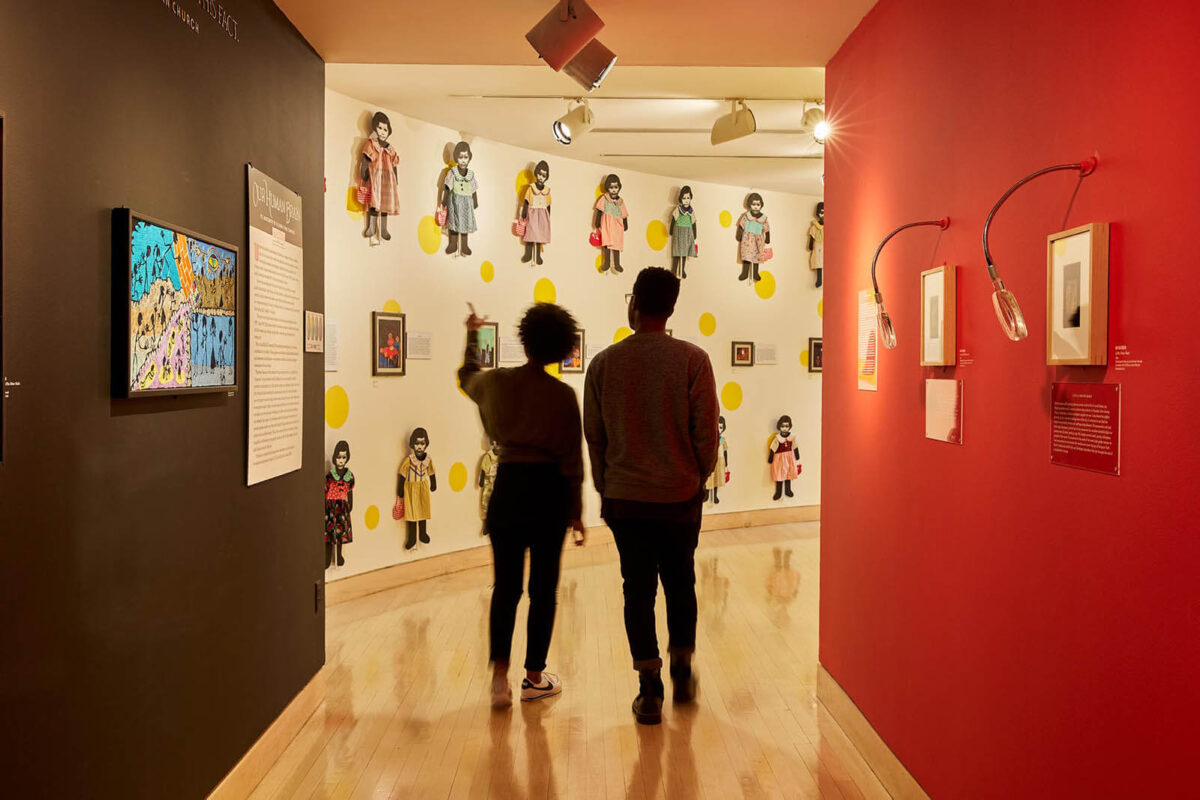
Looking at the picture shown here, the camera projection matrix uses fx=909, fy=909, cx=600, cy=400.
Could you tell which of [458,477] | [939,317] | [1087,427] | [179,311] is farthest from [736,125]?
[1087,427]

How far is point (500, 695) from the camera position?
11.2 ft

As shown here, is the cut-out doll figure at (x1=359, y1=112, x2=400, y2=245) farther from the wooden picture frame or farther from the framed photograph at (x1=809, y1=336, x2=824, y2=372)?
the framed photograph at (x1=809, y1=336, x2=824, y2=372)

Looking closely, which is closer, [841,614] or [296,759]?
[296,759]

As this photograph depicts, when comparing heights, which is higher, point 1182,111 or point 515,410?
point 1182,111

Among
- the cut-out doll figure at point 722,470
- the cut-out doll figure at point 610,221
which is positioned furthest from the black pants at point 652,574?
the cut-out doll figure at point 722,470

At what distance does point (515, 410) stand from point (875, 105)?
158 cm

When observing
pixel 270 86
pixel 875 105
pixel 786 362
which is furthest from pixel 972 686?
pixel 786 362

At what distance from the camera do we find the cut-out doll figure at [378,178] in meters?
5.30

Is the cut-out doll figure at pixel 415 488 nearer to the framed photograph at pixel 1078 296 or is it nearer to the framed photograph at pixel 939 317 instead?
the framed photograph at pixel 939 317

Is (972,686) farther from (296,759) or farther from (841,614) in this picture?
(296,759)

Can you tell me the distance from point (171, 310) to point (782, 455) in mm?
6488

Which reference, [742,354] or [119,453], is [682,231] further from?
[119,453]

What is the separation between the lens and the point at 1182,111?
1429 mm

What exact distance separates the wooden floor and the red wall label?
1.46 m
